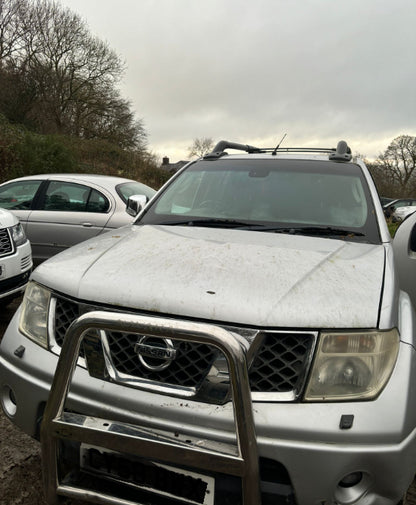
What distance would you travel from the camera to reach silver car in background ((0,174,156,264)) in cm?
562

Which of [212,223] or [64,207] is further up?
[212,223]

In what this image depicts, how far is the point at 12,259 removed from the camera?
3.96 meters

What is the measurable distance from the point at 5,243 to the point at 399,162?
46.2m

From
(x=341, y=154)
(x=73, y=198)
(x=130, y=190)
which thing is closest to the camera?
(x=341, y=154)

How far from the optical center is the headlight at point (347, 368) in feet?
4.74

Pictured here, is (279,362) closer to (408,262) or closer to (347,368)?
(347,368)

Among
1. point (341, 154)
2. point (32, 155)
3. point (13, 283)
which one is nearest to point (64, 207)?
point (13, 283)

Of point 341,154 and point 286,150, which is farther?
point 286,150

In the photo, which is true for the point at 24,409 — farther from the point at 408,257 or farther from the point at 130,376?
the point at 408,257

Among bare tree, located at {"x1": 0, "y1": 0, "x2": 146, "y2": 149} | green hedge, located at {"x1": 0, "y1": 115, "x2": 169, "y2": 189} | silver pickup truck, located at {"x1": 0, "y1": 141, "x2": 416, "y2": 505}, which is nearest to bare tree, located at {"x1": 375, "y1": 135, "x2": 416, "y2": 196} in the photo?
bare tree, located at {"x1": 0, "y1": 0, "x2": 146, "y2": 149}

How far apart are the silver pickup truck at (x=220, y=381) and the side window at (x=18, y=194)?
Result: 15.3 ft

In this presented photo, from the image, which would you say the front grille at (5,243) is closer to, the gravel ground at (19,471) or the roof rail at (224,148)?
the gravel ground at (19,471)

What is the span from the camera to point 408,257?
9.52 ft

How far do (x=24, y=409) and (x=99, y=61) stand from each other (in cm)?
2832
